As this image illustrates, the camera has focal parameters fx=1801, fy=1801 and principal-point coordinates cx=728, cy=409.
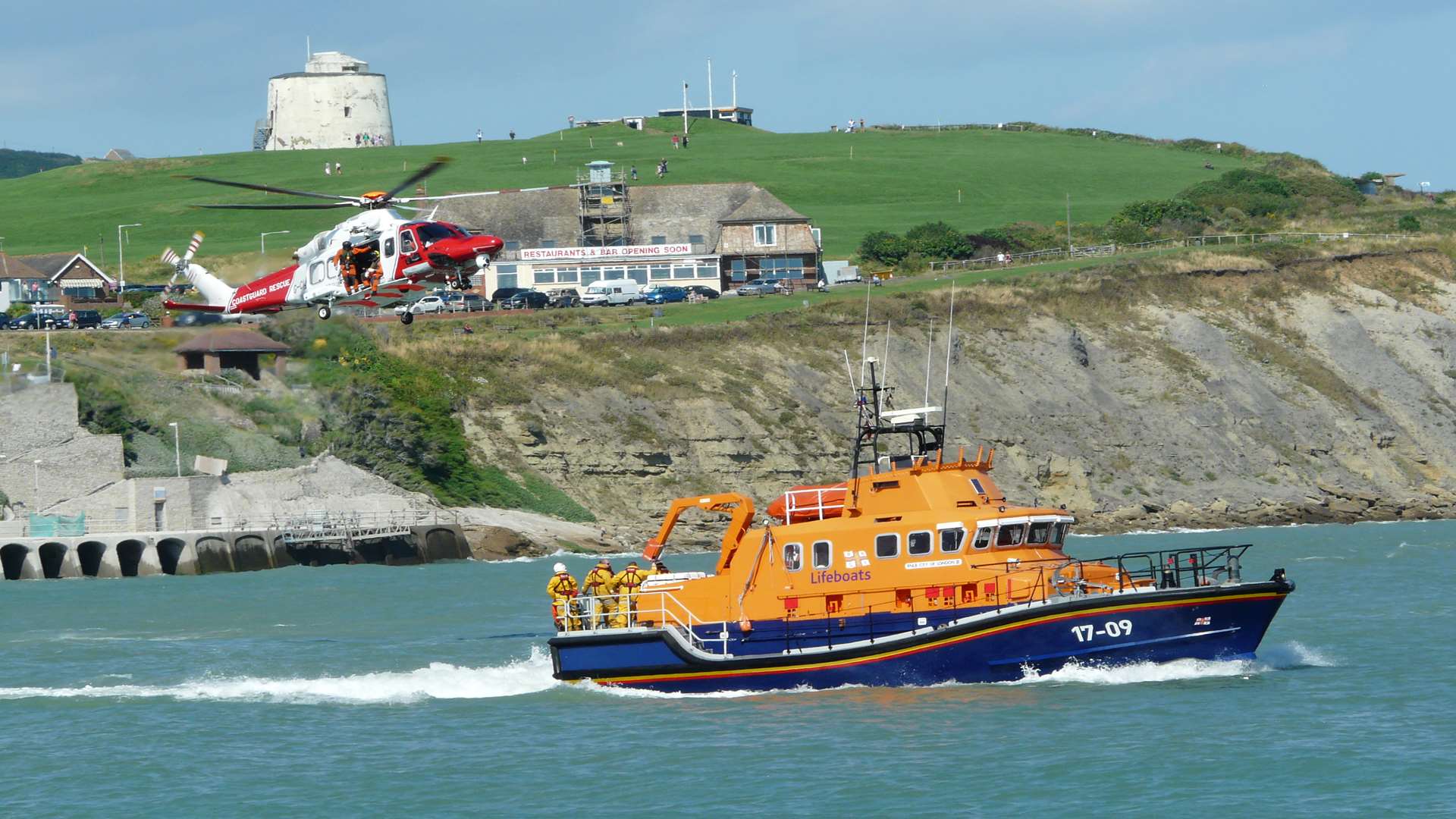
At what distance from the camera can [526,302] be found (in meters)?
85.9

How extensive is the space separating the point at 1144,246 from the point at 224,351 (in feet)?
173

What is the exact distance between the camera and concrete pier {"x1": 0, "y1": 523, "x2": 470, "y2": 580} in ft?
185

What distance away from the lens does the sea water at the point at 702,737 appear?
22.8 meters

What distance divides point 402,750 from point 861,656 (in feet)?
22.8

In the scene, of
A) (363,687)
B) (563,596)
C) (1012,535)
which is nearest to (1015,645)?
(1012,535)

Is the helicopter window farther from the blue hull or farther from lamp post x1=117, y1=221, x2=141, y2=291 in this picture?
lamp post x1=117, y1=221, x2=141, y2=291

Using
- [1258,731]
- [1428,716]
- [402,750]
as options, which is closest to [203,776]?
[402,750]

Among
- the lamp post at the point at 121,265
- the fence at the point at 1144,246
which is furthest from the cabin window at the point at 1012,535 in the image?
the fence at the point at 1144,246

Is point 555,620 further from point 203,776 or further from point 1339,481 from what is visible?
point 1339,481

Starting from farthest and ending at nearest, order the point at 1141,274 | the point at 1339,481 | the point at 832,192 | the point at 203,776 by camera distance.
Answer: the point at 832,192 < the point at 1141,274 < the point at 1339,481 < the point at 203,776

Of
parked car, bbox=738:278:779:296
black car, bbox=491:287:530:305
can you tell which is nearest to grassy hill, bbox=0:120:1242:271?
parked car, bbox=738:278:779:296

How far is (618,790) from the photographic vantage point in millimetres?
23344

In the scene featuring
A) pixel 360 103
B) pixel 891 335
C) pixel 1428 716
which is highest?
pixel 360 103

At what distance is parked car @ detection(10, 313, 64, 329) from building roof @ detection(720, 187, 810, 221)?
36.1m
